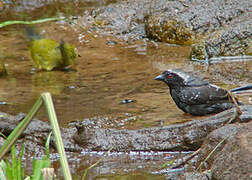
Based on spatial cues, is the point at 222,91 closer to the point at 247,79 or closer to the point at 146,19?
the point at 247,79

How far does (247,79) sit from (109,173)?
4442 mm

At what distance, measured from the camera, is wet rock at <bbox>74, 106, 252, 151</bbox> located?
4781 mm

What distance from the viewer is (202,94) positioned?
6.23 metres

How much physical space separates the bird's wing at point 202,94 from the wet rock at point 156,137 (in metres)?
1.20

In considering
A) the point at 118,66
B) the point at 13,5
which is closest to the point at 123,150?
the point at 118,66

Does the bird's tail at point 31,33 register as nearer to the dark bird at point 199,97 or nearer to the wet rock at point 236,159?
the wet rock at point 236,159

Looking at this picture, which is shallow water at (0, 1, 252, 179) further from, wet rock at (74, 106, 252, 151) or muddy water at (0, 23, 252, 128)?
wet rock at (74, 106, 252, 151)

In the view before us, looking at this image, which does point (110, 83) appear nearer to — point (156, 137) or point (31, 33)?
point (156, 137)

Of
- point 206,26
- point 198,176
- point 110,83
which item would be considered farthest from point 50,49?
point 206,26

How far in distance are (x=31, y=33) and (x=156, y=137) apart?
3.62 meters

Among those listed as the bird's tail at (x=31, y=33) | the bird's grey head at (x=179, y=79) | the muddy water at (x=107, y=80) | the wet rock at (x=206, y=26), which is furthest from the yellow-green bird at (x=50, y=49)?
the wet rock at (x=206, y=26)

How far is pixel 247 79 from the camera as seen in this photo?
7.94 m

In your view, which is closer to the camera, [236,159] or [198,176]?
[236,159]

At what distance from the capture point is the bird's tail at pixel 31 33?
134 cm
